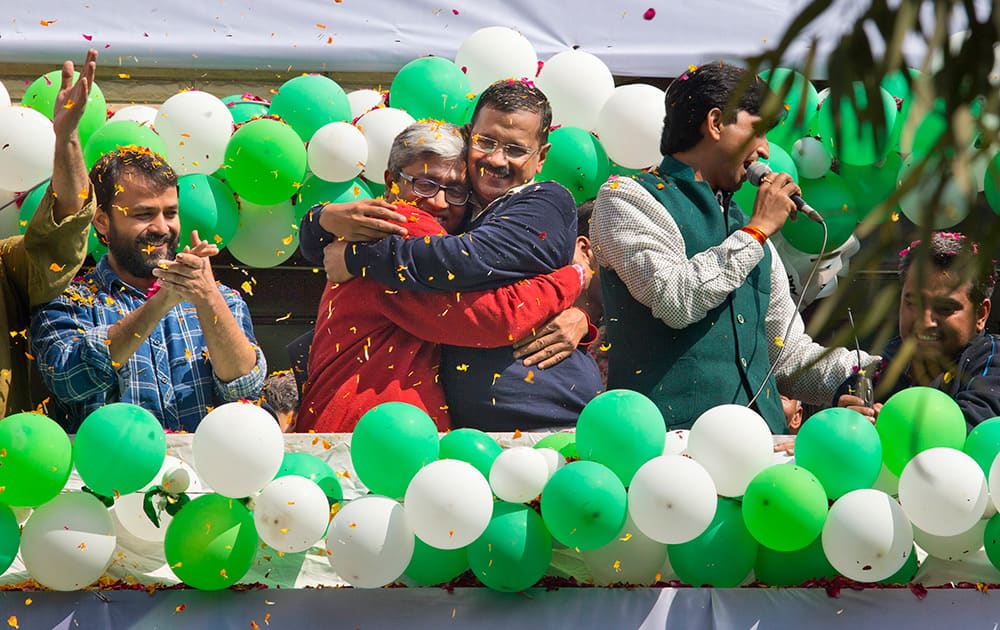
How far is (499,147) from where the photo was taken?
3.69 meters

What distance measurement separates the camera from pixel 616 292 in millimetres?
3422

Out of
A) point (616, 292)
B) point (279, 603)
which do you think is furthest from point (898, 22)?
point (616, 292)

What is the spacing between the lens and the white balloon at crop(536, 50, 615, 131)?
4480 millimetres

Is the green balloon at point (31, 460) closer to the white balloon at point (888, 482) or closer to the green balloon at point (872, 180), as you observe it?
the white balloon at point (888, 482)

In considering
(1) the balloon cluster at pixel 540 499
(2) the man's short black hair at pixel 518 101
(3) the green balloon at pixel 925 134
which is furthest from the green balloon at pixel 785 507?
(2) the man's short black hair at pixel 518 101

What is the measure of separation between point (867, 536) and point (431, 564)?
843mm

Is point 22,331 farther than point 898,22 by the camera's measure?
Yes

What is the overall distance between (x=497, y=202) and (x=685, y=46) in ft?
5.49

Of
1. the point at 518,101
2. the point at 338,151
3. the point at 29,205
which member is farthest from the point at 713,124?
the point at 29,205

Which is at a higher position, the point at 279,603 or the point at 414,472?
the point at 414,472

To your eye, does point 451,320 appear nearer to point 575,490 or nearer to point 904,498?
point 575,490

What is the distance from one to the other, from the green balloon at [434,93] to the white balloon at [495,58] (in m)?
0.12

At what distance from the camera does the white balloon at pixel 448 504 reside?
2.78 metres

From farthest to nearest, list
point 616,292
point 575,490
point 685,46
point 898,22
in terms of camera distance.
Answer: point 685,46 → point 616,292 → point 575,490 → point 898,22
